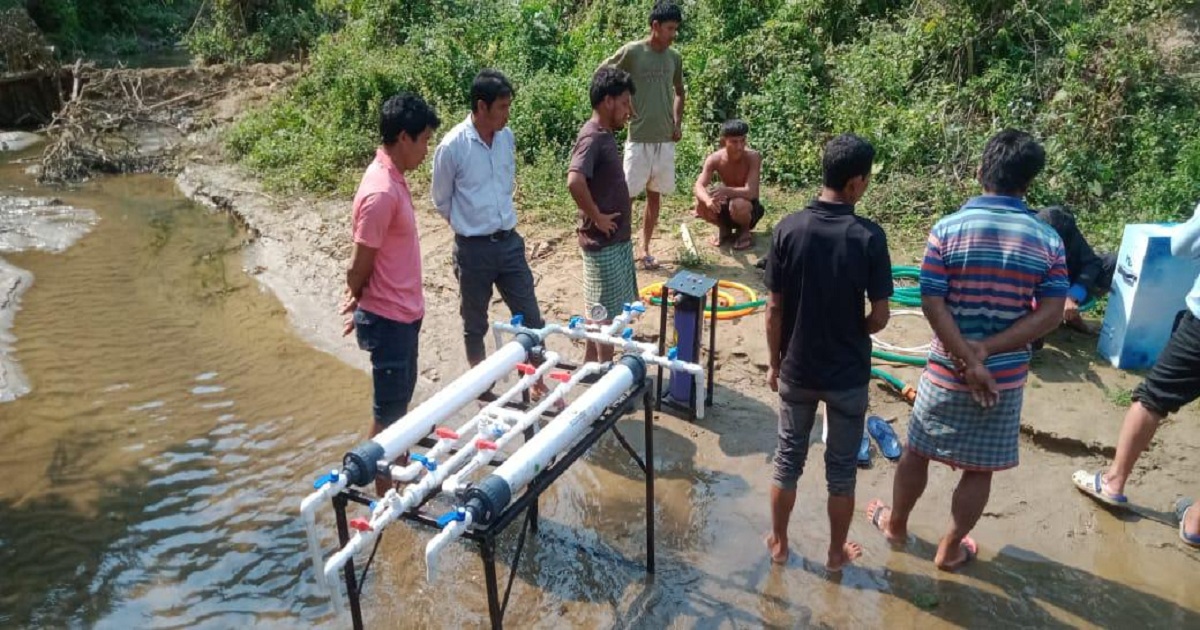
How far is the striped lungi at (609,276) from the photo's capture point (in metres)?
5.13

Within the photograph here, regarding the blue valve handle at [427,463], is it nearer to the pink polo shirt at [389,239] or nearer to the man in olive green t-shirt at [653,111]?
the pink polo shirt at [389,239]

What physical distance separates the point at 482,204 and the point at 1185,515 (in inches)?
146

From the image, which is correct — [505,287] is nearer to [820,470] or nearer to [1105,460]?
[820,470]

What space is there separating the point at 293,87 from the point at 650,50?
26.9ft

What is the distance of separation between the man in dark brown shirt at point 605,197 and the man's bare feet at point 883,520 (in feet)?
5.33

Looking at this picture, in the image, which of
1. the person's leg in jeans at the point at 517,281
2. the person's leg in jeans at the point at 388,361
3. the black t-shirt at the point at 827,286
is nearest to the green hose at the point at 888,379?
Answer: the black t-shirt at the point at 827,286

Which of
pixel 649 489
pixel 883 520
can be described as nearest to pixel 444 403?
pixel 649 489

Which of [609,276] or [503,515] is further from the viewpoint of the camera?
[609,276]

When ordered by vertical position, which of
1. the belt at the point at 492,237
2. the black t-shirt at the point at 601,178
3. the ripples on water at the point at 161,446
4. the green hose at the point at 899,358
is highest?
the black t-shirt at the point at 601,178

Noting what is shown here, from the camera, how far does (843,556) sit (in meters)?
3.97

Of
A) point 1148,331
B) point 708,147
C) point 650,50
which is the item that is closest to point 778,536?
point 1148,331

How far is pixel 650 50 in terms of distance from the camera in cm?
677

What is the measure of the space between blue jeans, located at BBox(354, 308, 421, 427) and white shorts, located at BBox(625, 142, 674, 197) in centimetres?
318

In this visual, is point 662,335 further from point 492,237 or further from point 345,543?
point 345,543
